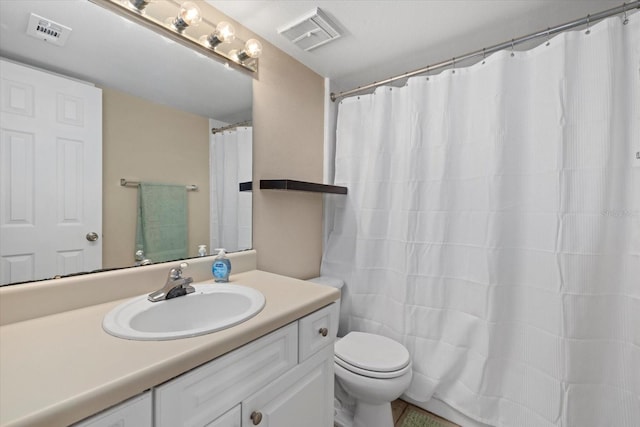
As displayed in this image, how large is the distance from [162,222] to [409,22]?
5.19 feet

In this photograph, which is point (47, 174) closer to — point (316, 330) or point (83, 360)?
point (83, 360)

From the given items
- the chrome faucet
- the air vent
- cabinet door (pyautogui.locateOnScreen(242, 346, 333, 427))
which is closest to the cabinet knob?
cabinet door (pyautogui.locateOnScreen(242, 346, 333, 427))

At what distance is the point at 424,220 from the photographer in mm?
1630

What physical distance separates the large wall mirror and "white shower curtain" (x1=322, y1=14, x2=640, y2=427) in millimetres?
898

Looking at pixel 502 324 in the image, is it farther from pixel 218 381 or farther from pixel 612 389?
pixel 218 381

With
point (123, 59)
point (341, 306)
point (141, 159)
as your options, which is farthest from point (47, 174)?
point (341, 306)

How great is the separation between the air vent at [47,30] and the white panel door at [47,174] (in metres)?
0.13

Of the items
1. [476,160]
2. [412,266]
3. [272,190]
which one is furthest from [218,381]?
[476,160]

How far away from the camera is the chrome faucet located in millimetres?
980

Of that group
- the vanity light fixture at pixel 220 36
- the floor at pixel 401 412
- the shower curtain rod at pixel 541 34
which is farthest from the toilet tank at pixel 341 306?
the vanity light fixture at pixel 220 36

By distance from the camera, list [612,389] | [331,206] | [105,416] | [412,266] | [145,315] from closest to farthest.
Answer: [105,416]
[145,315]
[612,389]
[412,266]
[331,206]

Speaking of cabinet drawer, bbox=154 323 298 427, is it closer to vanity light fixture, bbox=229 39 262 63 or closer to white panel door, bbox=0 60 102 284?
white panel door, bbox=0 60 102 284

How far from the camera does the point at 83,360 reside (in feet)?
1.99

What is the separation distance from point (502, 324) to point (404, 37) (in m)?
1.65
